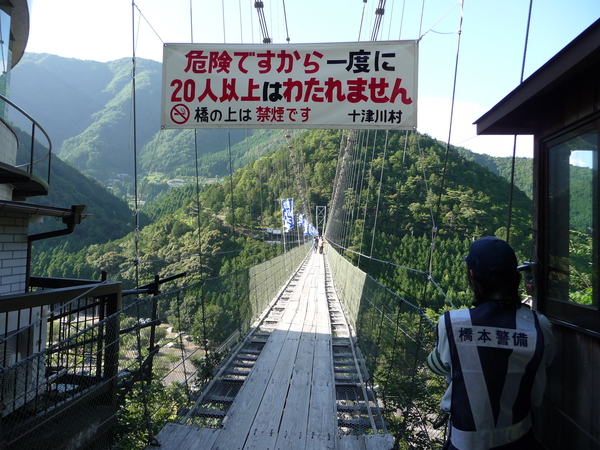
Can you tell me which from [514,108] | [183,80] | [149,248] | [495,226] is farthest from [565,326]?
[149,248]

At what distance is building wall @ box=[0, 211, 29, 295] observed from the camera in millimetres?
3598

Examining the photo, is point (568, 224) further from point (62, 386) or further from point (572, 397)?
point (62, 386)

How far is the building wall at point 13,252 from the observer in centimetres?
360

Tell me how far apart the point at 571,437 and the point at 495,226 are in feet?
71.2

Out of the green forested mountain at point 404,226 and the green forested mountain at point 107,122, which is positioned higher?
the green forested mountain at point 107,122

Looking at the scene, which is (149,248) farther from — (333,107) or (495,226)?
(333,107)

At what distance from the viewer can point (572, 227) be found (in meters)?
1.40

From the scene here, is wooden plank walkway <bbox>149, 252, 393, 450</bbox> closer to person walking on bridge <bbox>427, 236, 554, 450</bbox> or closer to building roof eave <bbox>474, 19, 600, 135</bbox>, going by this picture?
person walking on bridge <bbox>427, 236, 554, 450</bbox>

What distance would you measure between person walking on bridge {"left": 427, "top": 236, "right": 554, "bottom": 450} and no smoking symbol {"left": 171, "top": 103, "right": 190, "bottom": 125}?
1805 millimetres

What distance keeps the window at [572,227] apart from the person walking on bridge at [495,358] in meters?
0.35

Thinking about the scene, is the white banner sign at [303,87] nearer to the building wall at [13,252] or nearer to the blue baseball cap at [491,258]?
the blue baseball cap at [491,258]

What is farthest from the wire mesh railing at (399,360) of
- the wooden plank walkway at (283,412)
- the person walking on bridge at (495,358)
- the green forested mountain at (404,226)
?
the green forested mountain at (404,226)

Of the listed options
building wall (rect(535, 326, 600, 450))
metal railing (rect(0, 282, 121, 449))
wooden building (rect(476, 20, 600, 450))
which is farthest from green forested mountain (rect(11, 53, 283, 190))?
building wall (rect(535, 326, 600, 450))

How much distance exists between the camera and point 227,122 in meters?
2.38
